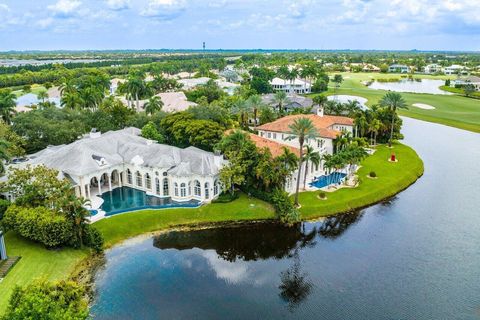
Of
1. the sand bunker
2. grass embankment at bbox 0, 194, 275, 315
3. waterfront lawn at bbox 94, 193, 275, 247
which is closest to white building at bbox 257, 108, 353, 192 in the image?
waterfront lawn at bbox 94, 193, 275, 247

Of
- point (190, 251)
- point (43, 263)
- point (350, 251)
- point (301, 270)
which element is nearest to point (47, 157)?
point (43, 263)

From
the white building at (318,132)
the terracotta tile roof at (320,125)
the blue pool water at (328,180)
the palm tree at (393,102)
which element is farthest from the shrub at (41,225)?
the palm tree at (393,102)

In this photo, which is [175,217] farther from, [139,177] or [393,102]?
[393,102]

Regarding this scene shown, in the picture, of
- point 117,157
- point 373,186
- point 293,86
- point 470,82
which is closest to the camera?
point 117,157

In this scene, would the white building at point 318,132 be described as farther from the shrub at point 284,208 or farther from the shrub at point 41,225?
the shrub at point 41,225

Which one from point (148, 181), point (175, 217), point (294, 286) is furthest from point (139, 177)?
point (294, 286)

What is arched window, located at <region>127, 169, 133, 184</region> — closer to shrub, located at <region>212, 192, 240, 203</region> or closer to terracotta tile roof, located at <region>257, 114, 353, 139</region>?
shrub, located at <region>212, 192, 240, 203</region>
